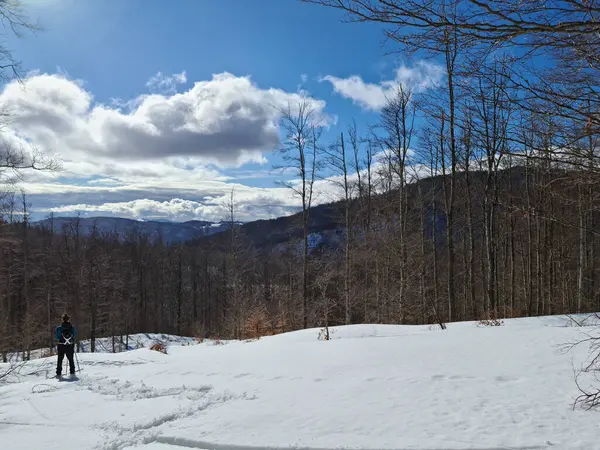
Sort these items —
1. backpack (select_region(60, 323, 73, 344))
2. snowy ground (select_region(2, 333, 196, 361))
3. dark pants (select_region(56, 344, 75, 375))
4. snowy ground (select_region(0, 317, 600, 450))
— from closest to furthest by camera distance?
snowy ground (select_region(0, 317, 600, 450)) < dark pants (select_region(56, 344, 75, 375)) < backpack (select_region(60, 323, 73, 344)) < snowy ground (select_region(2, 333, 196, 361))

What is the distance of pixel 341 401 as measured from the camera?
5934 mm

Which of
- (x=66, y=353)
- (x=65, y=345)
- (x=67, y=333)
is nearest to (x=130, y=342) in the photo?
(x=67, y=333)

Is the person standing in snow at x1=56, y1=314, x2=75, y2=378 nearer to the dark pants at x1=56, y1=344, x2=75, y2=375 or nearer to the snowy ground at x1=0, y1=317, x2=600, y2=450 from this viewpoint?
the dark pants at x1=56, y1=344, x2=75, y2=375

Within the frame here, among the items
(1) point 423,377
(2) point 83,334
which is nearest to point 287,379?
(1) point 423,377

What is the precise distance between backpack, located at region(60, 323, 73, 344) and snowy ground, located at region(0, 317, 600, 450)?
1760 millimetres

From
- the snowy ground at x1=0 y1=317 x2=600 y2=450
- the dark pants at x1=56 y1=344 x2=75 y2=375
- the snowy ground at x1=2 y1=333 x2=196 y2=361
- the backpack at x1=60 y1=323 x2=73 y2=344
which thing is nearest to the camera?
the snowy ground at x1=0 y1=317 x2=600 y2=450

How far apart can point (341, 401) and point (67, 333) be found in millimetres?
9606

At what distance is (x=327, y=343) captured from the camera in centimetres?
1055

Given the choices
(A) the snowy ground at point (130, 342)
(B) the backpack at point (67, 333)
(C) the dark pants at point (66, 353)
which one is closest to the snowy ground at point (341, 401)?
(C) the dark pants at point (66, 353)

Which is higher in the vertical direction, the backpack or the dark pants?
the backpack

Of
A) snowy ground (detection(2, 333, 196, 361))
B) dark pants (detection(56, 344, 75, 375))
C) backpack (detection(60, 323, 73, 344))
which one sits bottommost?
snowy ground (detection(2, 333, 196, 361))

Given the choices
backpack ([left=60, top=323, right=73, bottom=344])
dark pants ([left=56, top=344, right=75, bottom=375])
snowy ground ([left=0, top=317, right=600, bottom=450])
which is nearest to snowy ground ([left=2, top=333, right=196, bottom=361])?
backpack ([left=60, top=323, right=73, bottom=344])

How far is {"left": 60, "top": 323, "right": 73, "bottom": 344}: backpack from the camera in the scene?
1159cm

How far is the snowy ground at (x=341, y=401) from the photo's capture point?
4664 millimetres
